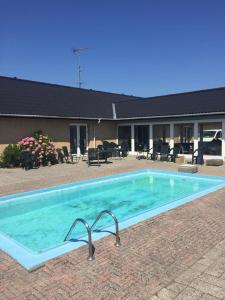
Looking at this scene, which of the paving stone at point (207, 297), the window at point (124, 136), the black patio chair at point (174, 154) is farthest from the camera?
the window at point (124, 136)

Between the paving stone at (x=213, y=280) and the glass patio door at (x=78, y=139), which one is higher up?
the glass patio door at (x=78, y=139)

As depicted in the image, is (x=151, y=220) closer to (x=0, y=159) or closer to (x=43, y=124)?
(x=0, y=159)

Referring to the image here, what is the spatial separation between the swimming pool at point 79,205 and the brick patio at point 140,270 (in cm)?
39

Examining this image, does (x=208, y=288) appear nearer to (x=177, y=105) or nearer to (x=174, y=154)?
(x=174, y=154)

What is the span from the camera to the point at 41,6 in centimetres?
1310

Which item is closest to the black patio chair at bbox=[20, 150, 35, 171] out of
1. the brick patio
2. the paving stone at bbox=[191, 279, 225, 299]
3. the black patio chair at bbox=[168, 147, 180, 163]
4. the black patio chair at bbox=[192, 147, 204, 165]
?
the black patio chair at bbox=[168, 147, 180, 163]

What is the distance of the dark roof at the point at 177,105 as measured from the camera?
16.4 m

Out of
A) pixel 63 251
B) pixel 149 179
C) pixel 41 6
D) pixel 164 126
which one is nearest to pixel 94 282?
pixel 63 251

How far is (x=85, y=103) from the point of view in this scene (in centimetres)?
2073

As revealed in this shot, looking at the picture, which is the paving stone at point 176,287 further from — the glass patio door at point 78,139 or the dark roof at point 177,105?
the glass patio door at point 78,139

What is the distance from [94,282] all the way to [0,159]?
12777mm

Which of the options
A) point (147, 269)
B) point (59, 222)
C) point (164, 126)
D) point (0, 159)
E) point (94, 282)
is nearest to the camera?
point (94, 282)

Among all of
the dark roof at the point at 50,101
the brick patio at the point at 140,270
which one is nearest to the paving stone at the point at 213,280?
the brick patio at the point at 140,270

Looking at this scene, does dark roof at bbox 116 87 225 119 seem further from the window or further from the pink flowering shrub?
the pink flowering shrub
